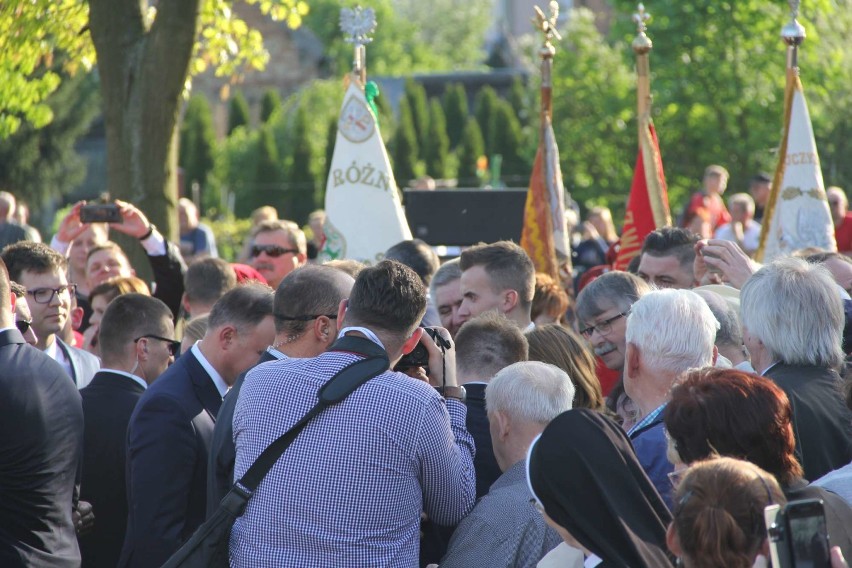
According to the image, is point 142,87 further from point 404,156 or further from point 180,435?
point 404,156

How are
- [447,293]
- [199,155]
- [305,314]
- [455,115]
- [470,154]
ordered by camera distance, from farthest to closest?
[455,115], [199,155], [470,154], [447,293], [305,314]

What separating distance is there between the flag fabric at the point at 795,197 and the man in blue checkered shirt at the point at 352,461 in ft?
16.6

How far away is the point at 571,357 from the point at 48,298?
2820mm

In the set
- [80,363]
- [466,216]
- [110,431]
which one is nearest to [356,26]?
[466,216]

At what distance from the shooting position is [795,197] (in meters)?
8.18

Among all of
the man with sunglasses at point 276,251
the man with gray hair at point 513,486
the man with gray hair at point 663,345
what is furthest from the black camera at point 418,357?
the man with sunglasses at point 276,251

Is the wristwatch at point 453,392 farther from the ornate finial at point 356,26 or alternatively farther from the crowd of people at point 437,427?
the ornate finial at point 356,26


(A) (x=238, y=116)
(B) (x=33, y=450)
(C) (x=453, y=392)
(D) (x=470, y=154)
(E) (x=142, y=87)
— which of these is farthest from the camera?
(A) (x=238, y=116)

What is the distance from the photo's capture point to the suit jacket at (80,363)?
6.12 meters

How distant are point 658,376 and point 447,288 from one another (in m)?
2.52

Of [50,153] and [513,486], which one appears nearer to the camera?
[513,486]

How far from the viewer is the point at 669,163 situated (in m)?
22.8

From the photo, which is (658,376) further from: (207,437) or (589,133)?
(589,133)

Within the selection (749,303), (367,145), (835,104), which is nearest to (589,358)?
(749,303)
